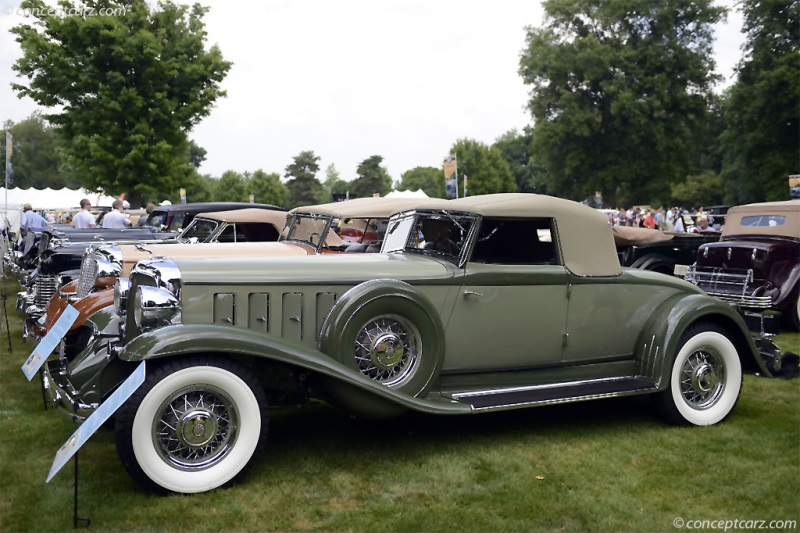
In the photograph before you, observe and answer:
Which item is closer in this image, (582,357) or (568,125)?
(582,357)

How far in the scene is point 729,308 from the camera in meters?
5.43

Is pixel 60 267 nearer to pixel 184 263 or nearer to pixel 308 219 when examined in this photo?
pixel 308 219

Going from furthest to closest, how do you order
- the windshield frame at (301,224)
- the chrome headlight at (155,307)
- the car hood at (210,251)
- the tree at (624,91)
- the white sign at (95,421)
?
the tree at (624,91) < the windshield frame at (301,224) < the car hood at (210,251) < the chrome headlight at (155,307) < the white sign at (95,421)

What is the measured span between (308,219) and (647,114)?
3424cm

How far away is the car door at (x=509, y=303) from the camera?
4.85 m

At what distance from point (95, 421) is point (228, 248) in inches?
188

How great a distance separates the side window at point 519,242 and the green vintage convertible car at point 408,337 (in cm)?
1

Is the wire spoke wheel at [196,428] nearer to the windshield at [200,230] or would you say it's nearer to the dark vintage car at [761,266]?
the windshield at [200,230]

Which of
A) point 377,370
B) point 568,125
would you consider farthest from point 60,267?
point 568,125

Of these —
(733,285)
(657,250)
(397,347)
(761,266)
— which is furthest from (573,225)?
(657,250)

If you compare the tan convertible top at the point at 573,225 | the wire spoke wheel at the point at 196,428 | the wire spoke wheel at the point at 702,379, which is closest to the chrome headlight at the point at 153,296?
the wire spoke wheel at the point at 196,428

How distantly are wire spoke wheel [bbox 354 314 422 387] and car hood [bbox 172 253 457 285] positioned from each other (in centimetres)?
36

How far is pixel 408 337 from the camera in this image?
4.60m

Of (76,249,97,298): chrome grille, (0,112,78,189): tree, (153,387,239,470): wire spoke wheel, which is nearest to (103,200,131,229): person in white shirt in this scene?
(76,249,97,298): chrome grille
